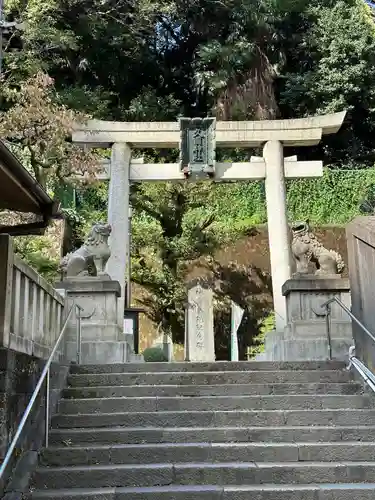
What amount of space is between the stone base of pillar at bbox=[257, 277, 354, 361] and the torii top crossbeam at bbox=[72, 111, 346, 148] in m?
4.57

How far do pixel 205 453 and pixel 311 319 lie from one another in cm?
499

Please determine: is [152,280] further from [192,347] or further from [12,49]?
[12,49]

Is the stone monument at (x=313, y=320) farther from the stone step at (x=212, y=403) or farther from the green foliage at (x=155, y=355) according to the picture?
the green foliage at (x=155, y=355)

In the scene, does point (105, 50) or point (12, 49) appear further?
point (105, 50)

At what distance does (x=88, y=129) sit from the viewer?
12.5 m

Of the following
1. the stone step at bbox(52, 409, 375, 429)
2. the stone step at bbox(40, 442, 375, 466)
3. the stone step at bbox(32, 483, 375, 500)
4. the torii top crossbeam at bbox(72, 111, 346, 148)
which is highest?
the torii top crossbeam at bbox(72, 111, 346, 148)

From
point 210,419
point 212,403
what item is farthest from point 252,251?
point 210,419

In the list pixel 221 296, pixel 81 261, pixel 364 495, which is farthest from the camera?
pixel 221 296

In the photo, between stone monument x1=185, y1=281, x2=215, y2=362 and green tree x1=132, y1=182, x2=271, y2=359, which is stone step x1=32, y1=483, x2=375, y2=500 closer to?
stone monument x1=185, y1=281, x2=215, y2=362

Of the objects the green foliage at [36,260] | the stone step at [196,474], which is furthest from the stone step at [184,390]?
the green foliage at [36,260]

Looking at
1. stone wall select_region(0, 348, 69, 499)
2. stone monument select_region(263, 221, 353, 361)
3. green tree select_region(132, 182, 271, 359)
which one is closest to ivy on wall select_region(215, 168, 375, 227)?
green tree select_region(132, 182, 271, 359)

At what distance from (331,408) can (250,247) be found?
53.0 feet

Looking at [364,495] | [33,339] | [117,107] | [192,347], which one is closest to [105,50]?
[117,107]

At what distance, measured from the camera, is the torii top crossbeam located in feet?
41.6
